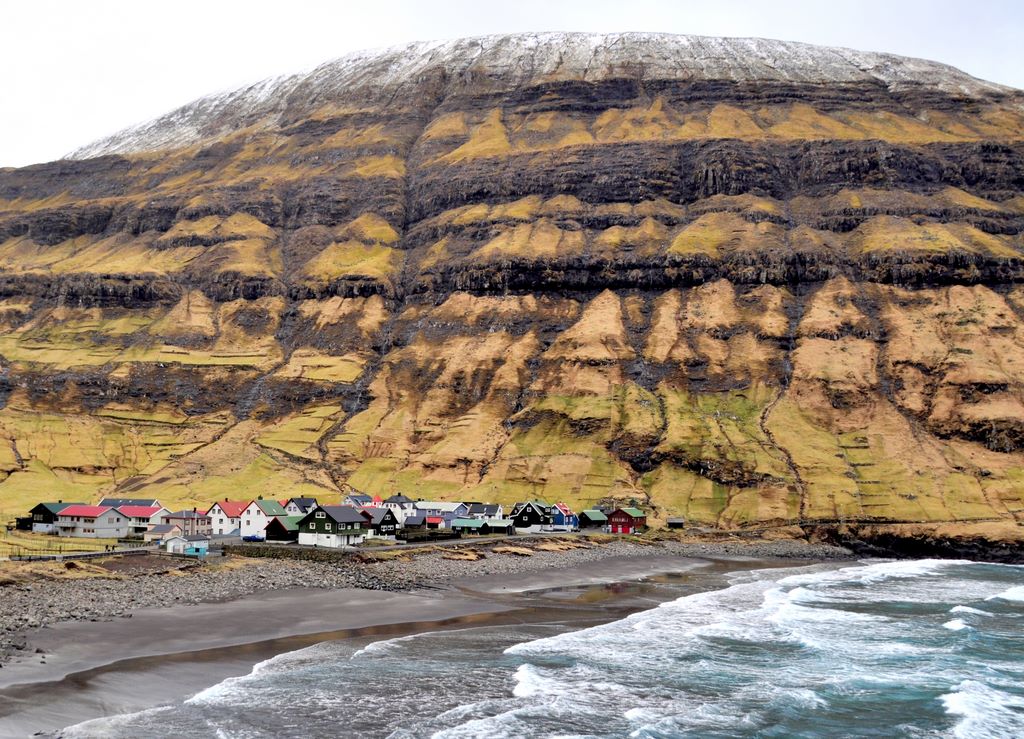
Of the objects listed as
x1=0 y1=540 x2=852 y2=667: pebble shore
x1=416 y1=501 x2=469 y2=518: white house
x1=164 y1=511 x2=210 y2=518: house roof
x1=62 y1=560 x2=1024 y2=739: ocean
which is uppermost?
x1=164 y1=511 x2=210 y2=518: house roof

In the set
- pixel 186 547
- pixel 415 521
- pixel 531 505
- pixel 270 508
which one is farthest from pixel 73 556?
pixel 531 505

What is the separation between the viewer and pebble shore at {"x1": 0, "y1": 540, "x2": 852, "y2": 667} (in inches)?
2491

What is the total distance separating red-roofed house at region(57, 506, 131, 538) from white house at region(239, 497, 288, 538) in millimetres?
Result: 14948

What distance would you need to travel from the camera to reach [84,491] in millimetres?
154000

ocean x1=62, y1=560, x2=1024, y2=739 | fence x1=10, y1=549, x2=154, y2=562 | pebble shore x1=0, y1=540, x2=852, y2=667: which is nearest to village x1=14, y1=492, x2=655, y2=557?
fence x1=10, y1=549, x2=154, y2=562

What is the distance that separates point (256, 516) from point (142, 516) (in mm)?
13873

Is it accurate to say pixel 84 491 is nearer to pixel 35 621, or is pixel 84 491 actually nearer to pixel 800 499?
pixel 35 621

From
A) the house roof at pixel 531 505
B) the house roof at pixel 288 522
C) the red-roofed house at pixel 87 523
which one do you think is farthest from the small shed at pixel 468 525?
the red-roofed house at pixel 87 523

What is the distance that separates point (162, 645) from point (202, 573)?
88.9 ft

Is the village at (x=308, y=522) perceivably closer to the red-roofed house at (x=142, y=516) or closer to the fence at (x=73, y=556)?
the red-roofed house at (x=142, y=516)

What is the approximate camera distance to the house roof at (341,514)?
107500 mm

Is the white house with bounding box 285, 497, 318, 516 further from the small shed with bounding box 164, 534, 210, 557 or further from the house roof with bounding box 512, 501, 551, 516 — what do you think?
the house roof with bounding box 512, 501, 551, 516

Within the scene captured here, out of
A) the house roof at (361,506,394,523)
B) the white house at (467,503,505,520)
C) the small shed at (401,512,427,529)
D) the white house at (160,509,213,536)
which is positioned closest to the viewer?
the house roof at (361,506,394,523)

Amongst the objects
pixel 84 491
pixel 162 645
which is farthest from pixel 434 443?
pixel 162 645
